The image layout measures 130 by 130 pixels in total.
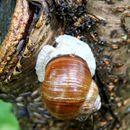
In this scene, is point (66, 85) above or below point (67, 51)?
below

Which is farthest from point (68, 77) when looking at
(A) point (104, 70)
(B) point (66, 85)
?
(A) point (104, 70)

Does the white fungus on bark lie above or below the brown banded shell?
above

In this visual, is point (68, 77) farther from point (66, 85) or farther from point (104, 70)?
point (104, 70)

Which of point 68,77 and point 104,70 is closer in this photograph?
point 68,77

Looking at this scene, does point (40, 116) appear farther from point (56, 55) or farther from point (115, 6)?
point (115, 6)
